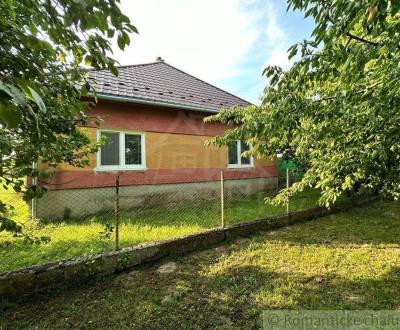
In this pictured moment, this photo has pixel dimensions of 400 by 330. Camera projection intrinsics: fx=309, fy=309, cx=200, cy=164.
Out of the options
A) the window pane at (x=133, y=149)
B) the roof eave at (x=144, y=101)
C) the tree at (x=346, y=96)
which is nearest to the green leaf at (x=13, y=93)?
the tree at (x=346, y=96)

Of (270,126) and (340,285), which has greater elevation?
(270,126)

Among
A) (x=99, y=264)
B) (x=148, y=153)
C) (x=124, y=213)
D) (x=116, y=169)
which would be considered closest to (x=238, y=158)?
(x=148, y=153)

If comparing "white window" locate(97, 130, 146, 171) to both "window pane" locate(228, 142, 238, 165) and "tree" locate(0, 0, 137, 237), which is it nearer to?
"window pane" locate(228, 142, 238, 165)

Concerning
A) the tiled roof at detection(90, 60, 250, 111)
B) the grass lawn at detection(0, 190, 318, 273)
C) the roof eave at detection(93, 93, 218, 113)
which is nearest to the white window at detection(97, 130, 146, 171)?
the roof eave at detection(93, 93, 218, 113)

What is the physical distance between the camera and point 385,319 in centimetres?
322

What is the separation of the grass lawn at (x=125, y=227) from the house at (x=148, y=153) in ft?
2.44

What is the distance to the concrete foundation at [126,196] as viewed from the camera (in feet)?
25.1

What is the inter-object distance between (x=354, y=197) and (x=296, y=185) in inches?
257

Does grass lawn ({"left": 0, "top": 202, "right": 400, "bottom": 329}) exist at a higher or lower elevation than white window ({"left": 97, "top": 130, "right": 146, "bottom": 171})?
lower

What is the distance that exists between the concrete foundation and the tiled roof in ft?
8.50

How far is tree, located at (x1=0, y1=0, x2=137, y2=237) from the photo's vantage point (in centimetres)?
71

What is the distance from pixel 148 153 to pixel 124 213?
2.13 meters

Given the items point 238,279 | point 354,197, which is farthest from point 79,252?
point 354,197

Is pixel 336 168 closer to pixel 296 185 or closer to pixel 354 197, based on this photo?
pixel 296 185
